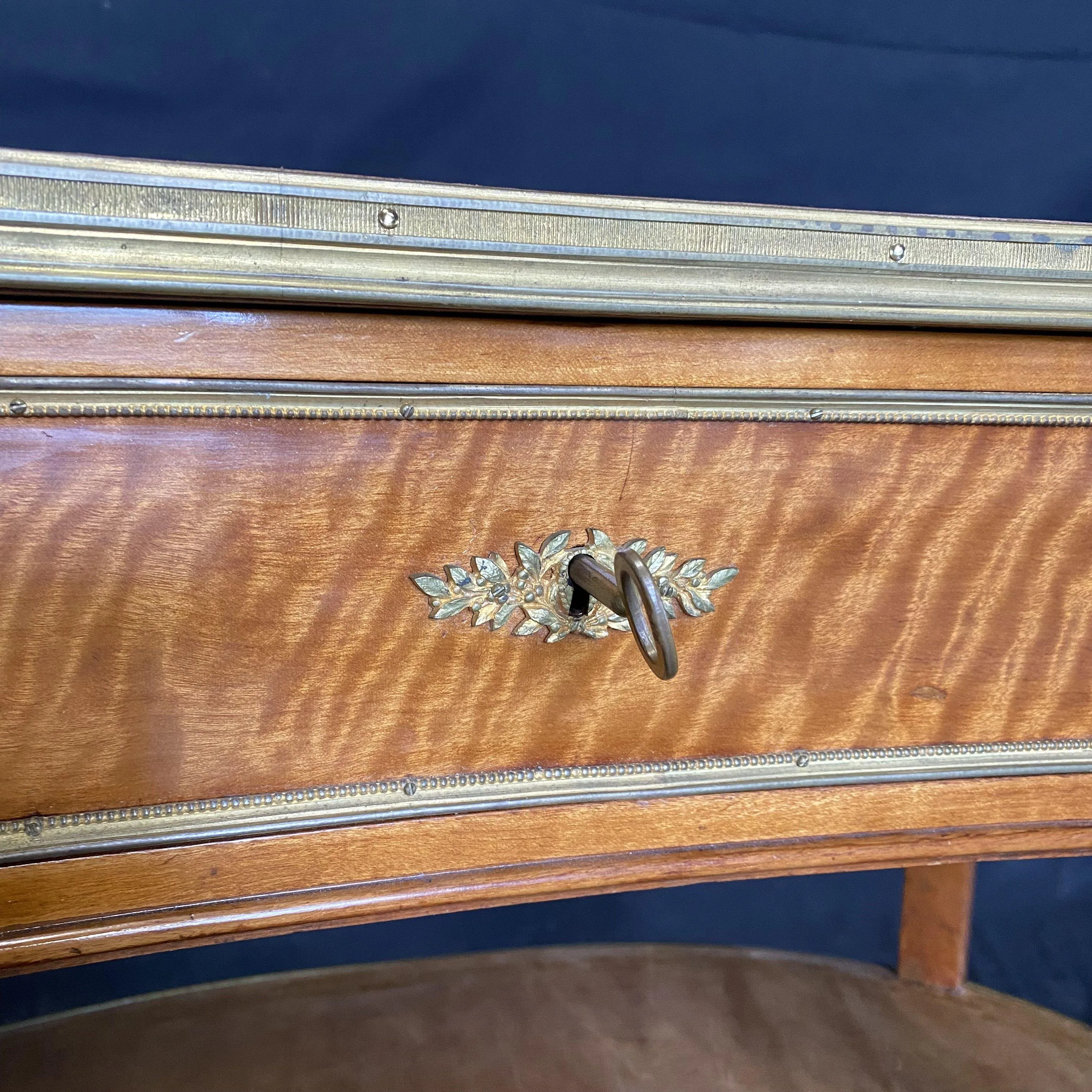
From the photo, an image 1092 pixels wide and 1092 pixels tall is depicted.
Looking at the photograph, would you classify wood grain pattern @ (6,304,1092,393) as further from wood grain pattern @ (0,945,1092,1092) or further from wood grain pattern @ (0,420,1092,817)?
wood grain pattern @ (0,945,1092,1092)

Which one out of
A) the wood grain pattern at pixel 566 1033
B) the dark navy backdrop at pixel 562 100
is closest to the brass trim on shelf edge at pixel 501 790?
the wood grain pattern at pixel 566 1033

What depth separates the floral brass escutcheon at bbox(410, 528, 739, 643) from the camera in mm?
468

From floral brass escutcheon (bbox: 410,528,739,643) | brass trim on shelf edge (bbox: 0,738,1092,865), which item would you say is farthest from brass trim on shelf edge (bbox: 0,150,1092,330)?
brass trim on shelf edge (bbox: 0,738,1092,865)

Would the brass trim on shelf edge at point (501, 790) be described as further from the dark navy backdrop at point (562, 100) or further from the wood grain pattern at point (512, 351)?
the dark navy backdrop at point (562, 100)

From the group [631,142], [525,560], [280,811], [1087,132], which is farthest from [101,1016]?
[1087,132]

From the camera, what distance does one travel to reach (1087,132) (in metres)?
1.15

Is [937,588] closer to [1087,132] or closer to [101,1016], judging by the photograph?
[101,1016]

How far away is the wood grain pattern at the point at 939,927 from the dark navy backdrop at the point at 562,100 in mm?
573

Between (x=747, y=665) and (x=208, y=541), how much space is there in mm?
245

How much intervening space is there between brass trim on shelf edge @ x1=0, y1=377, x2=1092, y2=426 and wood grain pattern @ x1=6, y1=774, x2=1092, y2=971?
18 centimetres

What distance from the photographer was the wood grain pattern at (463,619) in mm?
425

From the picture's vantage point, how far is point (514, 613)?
1.57ft

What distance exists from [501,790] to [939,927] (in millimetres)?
556

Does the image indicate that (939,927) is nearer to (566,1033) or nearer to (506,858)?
(566,1033)
